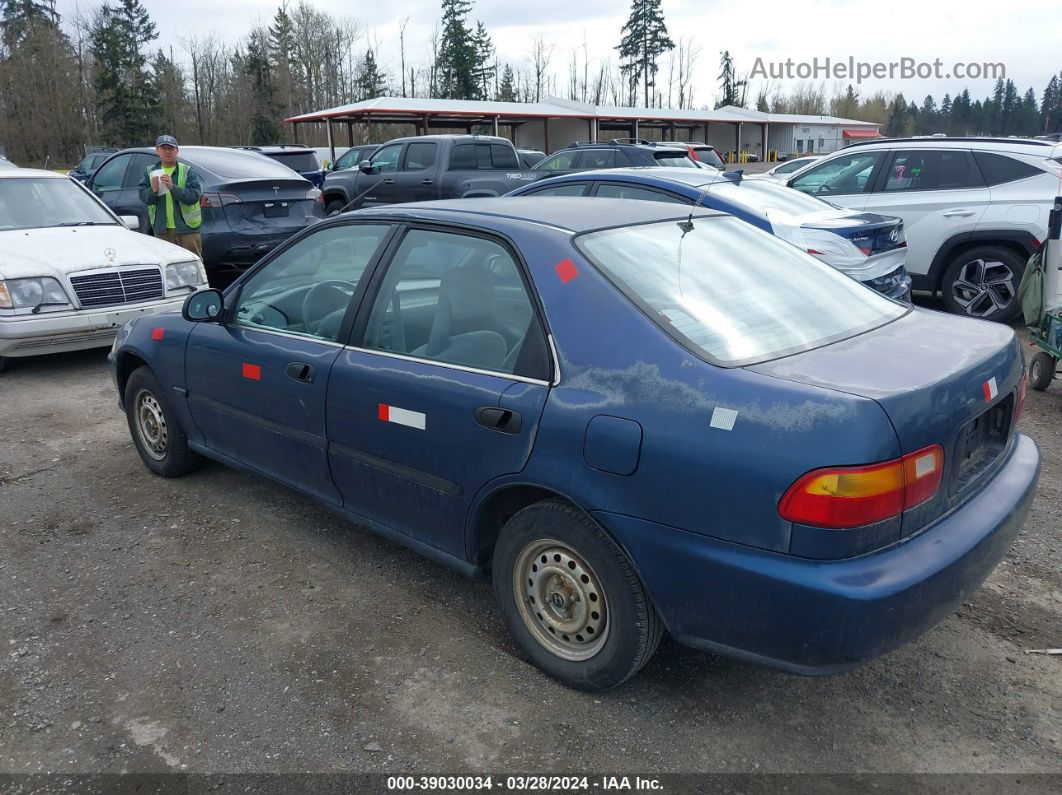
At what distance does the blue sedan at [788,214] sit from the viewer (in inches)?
267

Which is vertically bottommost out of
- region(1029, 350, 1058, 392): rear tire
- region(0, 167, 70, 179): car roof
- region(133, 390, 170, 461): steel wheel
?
region(1029, 350, 1058, 392): rear tire

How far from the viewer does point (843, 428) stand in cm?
224

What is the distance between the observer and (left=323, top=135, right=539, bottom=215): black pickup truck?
14055mm

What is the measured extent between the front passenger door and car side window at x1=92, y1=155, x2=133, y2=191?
8084mm

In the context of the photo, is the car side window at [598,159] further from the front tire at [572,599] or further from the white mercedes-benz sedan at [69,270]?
the front tire at [572,599]

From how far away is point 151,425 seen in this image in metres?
4.85

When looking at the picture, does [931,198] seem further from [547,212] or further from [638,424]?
[638,424]

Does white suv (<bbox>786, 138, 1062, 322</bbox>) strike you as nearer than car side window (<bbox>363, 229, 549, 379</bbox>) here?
No

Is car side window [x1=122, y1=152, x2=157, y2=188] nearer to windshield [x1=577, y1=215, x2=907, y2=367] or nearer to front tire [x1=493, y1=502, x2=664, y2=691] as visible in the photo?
windshield [x1=577, y1=215, x2=907, y2=367]

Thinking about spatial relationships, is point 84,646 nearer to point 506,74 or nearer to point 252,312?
point 252,312

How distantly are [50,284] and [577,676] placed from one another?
5.95 m

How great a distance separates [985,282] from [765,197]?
2595 mm

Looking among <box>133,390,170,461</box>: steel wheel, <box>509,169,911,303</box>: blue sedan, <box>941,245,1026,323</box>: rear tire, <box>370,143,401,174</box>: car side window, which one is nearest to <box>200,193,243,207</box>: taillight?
<box>509,169,911,303</box>: blue sedan

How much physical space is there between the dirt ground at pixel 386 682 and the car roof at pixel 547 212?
1.56 meters
